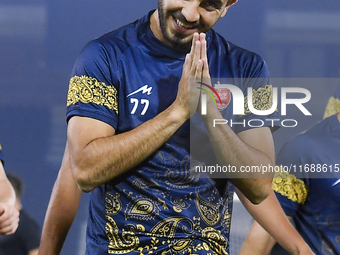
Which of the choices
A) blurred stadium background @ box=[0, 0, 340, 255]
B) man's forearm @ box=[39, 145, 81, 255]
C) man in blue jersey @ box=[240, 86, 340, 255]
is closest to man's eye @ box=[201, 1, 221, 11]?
blurred stadium background @ box=[0, 0, 340, 255]

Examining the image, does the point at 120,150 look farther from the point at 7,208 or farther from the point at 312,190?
the point at 312,190

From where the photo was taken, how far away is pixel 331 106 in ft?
5.52

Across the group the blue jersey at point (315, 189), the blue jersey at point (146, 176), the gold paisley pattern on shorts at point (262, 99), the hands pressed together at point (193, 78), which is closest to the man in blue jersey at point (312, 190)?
the blue jersey at point (315, 189)

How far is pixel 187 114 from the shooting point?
1.30 metres

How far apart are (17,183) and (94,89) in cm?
56

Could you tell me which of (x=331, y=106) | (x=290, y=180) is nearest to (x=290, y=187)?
(x=290, y=180)

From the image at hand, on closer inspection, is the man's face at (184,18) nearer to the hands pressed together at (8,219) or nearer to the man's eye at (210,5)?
the man's eye at (210,5)

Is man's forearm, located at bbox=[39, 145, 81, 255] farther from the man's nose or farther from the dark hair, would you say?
the man's nose

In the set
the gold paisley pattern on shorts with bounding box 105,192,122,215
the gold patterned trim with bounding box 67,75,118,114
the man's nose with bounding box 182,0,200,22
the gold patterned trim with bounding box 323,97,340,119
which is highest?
the man's nose with bounding box 182,0,200,22

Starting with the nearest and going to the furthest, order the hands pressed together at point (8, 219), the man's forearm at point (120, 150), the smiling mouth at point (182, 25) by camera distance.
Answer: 1. the man's forearm at point (120, 150)
2. the smiling mouth at point (182, 25)
3. the hands pressed together at point (8, 219)

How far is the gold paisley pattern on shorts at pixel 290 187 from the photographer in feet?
5.46

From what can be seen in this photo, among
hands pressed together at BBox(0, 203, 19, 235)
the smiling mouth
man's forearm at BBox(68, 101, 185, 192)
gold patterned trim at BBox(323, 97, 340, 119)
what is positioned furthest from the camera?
gold patterned trim at BBox(323, 97, 340, 119)

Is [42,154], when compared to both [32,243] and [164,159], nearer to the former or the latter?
[32,243]

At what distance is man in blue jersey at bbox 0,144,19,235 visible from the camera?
1.57 meters
